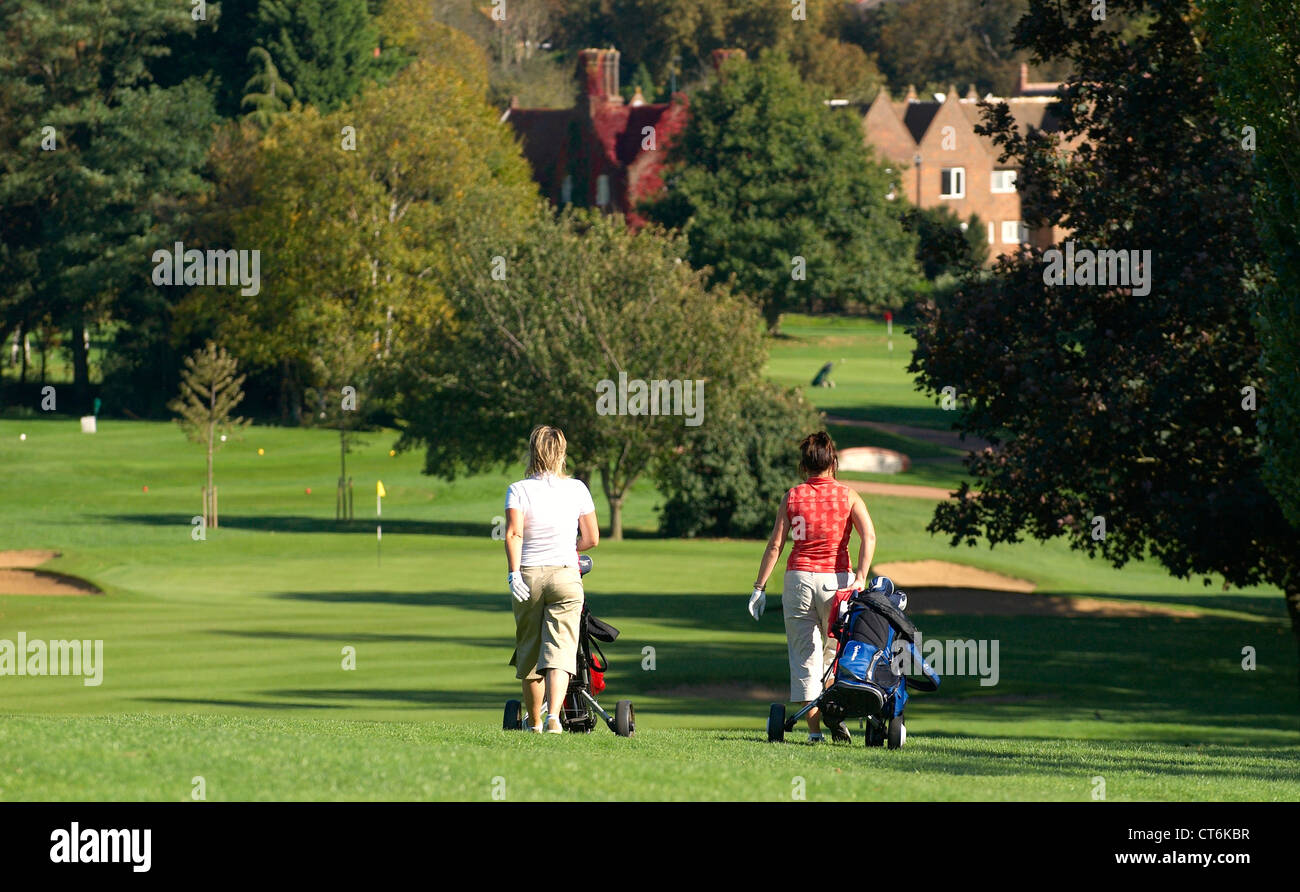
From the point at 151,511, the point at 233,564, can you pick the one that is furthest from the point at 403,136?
the point at 233,564

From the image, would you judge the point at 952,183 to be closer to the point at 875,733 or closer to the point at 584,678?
the point at 875,733

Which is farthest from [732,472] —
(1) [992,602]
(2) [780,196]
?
(2) [780,196]

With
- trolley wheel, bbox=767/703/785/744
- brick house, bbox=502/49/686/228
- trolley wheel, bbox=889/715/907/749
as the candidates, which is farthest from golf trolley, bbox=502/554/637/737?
brick house, bbox=502/49/686/228

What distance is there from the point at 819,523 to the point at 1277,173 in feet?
29.4

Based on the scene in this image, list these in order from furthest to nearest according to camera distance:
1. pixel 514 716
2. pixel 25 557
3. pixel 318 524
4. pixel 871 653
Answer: pixel 318 524, pixel 25 557, pixel 514 716, pixel 871 653

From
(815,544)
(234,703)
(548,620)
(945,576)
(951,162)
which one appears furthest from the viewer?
(951,162)

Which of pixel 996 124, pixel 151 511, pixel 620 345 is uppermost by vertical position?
pixel 996 124

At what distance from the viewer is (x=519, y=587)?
1149 cm

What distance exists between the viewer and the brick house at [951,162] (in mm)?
98062

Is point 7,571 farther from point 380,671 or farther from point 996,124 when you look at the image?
point 996,124

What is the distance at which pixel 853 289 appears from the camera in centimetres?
8988

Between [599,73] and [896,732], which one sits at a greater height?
[599,73]

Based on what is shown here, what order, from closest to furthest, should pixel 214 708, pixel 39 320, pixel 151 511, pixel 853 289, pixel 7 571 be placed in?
pixel 214 708, pixel 7 571, pixel 151 511, pixel 39 320, pixel 853 289

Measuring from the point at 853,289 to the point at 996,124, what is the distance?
213ft
